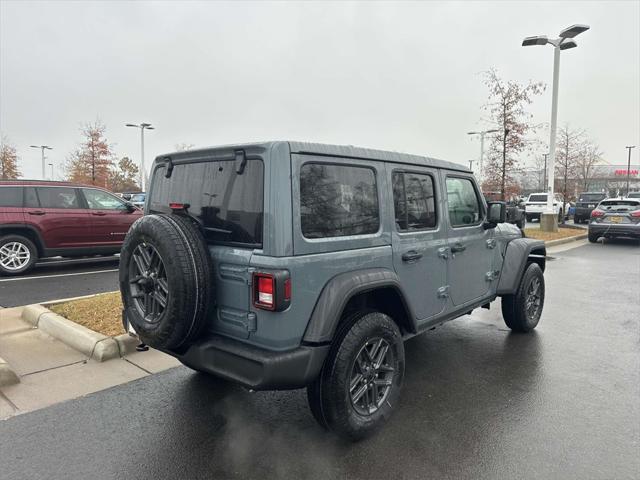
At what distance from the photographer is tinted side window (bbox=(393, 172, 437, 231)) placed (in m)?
3.44

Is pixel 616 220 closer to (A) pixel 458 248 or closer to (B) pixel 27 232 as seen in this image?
(A) pixel 458 248

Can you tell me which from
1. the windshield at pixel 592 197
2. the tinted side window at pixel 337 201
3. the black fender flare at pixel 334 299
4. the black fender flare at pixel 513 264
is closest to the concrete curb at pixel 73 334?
the black fender flare at pixel 334 299

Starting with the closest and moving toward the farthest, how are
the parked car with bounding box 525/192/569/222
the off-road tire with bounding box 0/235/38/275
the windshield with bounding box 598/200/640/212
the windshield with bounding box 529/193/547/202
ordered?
1. the off-road tire with bounding box 0/235/38/275
2. the windshield with bounding box 598/200/640/212
3. the parked car with bounding box 525/192/569/222
4. the windshield with bounding box 529/193/547/202

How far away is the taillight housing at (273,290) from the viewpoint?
8.30 ft

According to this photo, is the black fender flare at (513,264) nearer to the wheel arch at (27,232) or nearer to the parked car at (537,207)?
the wheel arch at (27,232)

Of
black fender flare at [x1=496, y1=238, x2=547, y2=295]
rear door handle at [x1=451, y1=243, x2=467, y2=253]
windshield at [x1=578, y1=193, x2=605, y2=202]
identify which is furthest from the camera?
windshield at [x1=578, y1=193, x2=605, y2=202]

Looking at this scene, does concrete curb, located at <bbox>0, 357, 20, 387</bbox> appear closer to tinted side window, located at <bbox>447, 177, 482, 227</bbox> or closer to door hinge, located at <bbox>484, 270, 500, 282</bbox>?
tinted side window, located at <bbox>447, 177, 482, 227</bbox>

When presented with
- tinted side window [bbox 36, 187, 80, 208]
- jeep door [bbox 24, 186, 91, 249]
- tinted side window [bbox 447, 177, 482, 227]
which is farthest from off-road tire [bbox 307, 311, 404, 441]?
tinted side window [bbox 36, 187, 80, 208]

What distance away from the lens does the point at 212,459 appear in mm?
2791

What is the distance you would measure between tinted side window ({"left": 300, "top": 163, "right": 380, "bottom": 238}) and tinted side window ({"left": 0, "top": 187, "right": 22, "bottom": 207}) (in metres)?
7.81

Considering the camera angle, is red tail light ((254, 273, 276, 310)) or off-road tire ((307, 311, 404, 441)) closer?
red tail light ((254, 273, 276, 310))

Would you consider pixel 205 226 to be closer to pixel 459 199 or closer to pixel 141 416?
pixel 141 416

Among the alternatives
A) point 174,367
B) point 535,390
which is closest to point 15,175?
point 174,367

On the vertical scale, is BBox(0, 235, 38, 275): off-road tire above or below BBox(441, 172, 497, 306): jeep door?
below
